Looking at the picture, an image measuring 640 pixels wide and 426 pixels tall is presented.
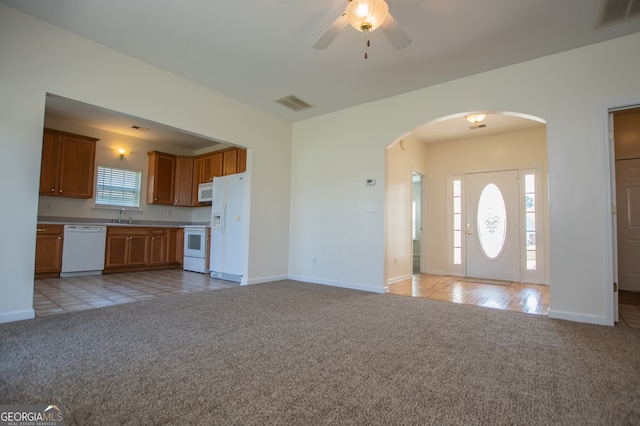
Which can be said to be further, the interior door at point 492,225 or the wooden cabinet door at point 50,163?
the interior door at point 492,225

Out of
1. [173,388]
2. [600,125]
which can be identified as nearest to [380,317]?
[173,388]

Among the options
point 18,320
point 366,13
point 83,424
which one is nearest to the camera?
point 83,424

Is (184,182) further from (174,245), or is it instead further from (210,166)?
(174,245)

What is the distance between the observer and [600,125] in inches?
119

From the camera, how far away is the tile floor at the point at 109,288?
11.1 ft

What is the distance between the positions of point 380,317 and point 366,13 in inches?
102

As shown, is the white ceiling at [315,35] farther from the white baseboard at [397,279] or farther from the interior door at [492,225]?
the white baseboard at [397,279]

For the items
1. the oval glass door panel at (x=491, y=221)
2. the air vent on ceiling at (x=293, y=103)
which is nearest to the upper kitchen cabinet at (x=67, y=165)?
the air vent on ceiling at (x=293, y=103)

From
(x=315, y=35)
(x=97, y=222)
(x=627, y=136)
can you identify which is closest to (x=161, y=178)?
(x=97, y=222)

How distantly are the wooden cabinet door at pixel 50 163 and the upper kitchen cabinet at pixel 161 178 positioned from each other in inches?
Answer: 62.1

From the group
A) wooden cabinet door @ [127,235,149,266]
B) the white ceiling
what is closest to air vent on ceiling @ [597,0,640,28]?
the white ceiling

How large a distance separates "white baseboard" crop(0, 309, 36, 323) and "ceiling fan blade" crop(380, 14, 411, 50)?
3.94 m

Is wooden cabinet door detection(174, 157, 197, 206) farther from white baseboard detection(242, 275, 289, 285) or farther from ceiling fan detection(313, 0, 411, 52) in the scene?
ceiling fan detection(313, 0, 411, 52)

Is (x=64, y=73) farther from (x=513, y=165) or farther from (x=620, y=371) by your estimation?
(x=513, y=165)
